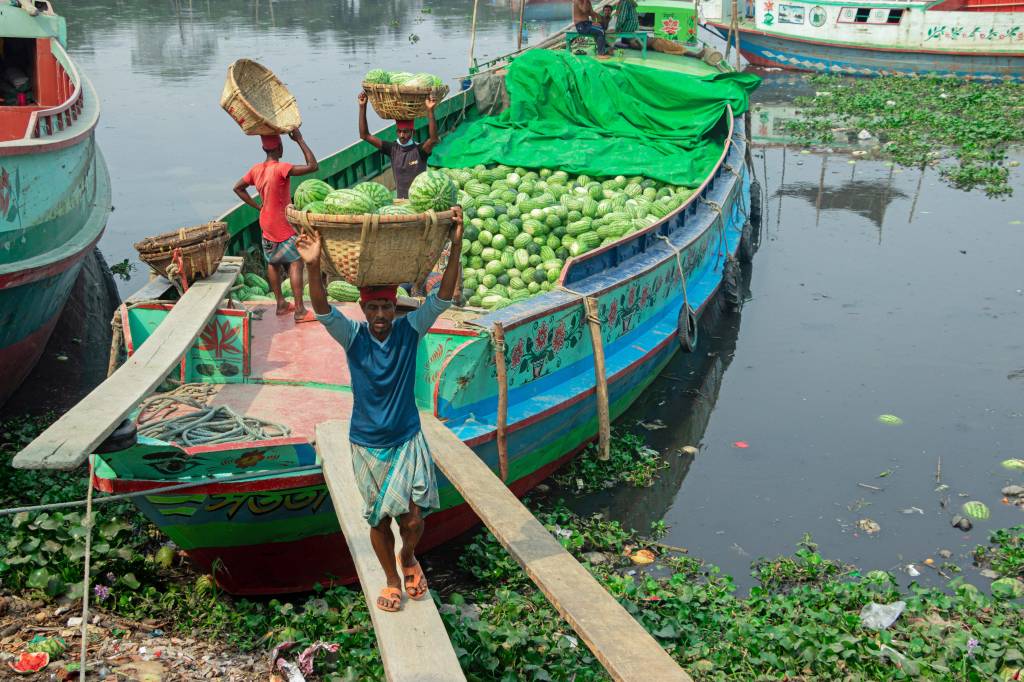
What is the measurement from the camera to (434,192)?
197 inches

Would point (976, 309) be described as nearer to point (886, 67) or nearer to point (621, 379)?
point (621, 379)

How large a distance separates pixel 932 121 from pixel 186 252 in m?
16.4

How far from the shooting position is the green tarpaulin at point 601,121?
10.4m

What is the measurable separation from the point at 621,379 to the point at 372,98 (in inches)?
126

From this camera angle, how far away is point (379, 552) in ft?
13.4

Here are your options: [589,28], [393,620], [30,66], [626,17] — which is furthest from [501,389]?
[626,17]

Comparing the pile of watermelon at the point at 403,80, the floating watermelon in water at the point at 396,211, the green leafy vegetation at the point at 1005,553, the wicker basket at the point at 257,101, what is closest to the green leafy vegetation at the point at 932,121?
the green leafy vegetation at the point at 1005,553

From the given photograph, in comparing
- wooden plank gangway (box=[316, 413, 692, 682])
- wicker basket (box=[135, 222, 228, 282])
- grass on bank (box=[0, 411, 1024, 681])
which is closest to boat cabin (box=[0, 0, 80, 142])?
wicker basket (box=[135, 222, 228, 282])

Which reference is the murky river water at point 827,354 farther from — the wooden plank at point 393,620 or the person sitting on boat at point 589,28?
the person sitting on boat at point 589,28

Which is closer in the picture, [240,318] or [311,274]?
[311,274]

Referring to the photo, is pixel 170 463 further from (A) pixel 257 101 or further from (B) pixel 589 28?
(B) pixel 589 28

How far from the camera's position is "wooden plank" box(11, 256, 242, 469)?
159 inches

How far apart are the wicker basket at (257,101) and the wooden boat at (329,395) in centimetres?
105

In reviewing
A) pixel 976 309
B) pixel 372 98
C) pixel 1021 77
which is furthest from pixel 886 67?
pixel 372 98
